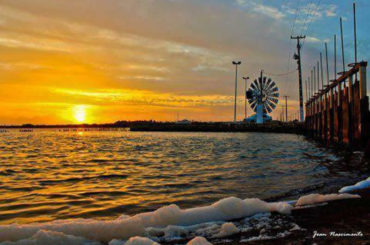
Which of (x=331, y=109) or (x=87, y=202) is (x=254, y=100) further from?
(x=87, y=202)

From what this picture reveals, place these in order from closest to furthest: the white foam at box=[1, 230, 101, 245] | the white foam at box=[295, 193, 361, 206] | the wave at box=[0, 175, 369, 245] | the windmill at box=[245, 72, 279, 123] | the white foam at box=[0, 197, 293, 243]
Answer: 1. the white foam at box=[1, 230, 101, 245]
2. the wave at box=[0, 175, 369, 245]
3. the white foam at box=[0, 197, 293, 243]
4. the white foam at box=[295, 193, 361, 206]
5. the windmill at box=[245, 72, 279, 123]

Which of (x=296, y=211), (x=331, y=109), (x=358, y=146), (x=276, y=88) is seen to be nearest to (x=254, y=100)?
(x=276, y=88)

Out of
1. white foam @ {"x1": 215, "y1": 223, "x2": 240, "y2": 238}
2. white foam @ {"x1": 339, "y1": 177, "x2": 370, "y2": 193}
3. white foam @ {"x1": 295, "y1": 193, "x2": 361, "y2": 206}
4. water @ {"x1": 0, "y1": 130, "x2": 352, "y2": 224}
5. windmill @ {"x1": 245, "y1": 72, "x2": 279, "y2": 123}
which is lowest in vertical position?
water @ {"x1": 0, "y1": 130, "x2": 352, "y2": 224}

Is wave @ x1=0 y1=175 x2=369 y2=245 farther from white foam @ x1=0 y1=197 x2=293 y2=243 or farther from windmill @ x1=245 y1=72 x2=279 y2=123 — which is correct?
windmill @ x1=245 y1=72 x2=279 y2=123

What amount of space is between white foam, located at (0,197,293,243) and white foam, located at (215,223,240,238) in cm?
68

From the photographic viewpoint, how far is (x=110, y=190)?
8625 millimetres

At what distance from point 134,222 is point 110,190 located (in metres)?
4.49

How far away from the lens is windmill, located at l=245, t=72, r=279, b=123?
92812 millimetres

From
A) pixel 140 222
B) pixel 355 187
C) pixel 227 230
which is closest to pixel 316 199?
pixel 355 187

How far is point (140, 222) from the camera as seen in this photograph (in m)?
4.43

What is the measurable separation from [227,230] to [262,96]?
3652 inches

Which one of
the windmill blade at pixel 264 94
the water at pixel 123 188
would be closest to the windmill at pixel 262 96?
the windmill blade at pixel 264 94

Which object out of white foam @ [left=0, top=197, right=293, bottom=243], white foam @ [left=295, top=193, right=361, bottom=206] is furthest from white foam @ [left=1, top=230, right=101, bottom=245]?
white foam @ [left=295, top=193, right=361, bottom=206]

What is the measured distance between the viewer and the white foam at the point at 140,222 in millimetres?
4012
